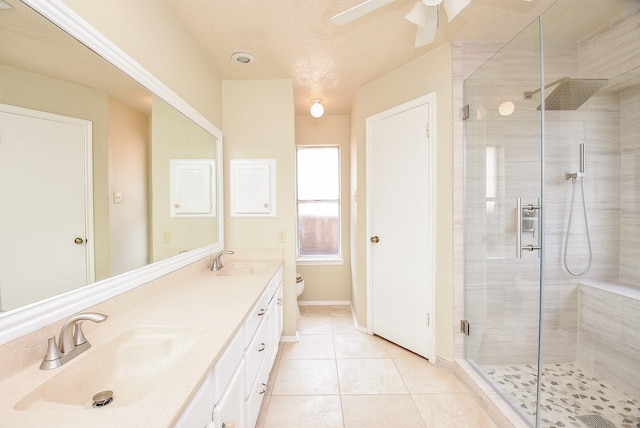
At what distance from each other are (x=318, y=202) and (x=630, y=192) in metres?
2.87

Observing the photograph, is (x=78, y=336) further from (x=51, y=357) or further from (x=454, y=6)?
(x=454, y=6)

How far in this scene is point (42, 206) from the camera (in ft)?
2.90

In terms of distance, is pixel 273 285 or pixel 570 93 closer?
pixel 570 93

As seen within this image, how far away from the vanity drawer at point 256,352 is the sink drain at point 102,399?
58cm

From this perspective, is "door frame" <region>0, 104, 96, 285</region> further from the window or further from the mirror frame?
the window

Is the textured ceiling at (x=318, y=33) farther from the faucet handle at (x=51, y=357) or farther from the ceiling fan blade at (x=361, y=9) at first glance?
the faucet handle at (x=51, y=357)

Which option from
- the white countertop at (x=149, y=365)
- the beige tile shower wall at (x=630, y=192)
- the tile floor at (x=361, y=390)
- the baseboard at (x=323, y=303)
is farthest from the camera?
the baseboard at (x=323, y=303)

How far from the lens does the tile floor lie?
165 cm

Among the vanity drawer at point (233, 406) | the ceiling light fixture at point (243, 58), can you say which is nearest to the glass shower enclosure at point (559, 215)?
the vanity drawer at point (233, 406)

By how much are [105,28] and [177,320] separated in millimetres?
1274

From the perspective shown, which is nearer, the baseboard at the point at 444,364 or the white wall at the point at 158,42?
the white wall at the point at 158,42

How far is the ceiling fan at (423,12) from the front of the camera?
50.5 inches

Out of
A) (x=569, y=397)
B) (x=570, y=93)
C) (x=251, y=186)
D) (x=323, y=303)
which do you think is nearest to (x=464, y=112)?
(x=570, y=93)

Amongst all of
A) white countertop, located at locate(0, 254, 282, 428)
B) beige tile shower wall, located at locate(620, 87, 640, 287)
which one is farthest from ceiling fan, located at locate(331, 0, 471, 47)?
white countertop, located at locate(0, 254, 282, 428)
